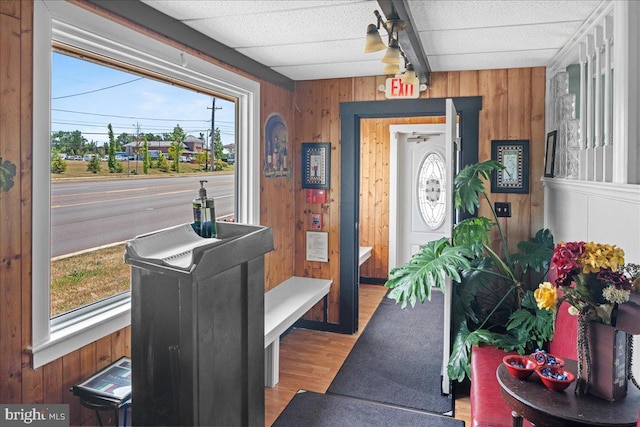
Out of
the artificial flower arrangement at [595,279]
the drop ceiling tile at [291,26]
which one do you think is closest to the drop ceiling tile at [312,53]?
the drop ceiling tile at [291,26]

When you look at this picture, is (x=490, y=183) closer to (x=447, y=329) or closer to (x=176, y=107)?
(x=447, y=329)

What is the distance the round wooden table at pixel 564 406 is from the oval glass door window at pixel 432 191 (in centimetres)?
446

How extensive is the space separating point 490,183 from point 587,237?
1.30m

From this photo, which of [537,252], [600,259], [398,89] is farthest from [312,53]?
[600,259]

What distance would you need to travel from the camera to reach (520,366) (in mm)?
1767

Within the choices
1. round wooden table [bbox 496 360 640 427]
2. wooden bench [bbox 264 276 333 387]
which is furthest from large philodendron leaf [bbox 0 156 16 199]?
round wooden table [bbox 496 360 640 427]

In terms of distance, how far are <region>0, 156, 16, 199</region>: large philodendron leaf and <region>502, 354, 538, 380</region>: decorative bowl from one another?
1992 millimetres

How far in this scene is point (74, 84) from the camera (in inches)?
83.9

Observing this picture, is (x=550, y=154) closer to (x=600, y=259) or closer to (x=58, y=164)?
(x=600, y=259)

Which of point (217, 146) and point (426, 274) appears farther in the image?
point (217, 146)

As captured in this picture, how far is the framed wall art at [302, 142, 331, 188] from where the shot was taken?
4.24m

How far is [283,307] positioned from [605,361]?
233cm

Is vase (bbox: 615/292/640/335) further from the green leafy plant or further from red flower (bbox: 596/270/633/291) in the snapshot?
the green leafy plant

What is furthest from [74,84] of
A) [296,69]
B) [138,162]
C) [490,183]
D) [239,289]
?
[490,183]
